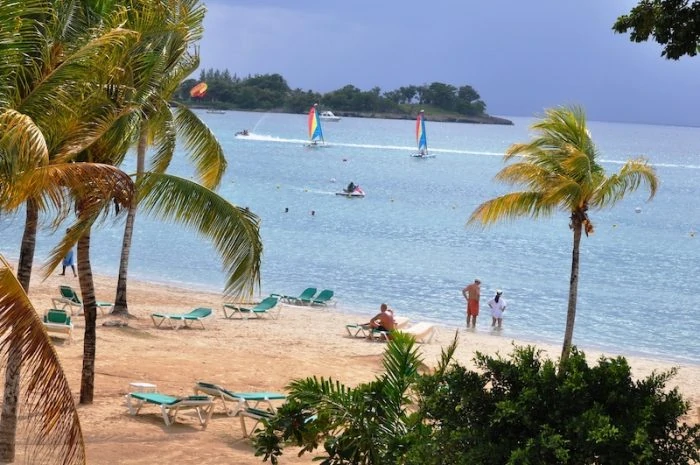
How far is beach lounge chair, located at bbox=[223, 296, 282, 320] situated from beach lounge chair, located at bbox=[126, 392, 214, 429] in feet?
32.7

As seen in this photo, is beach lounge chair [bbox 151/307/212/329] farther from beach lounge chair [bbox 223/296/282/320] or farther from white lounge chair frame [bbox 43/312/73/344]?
white lounge chair frame [bbox 43/312/73/344]

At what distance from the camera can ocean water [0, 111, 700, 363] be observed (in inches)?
1142

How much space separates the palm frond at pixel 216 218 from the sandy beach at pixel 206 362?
1.86 meters

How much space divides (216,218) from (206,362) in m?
5.57

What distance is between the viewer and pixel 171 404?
37.5ft

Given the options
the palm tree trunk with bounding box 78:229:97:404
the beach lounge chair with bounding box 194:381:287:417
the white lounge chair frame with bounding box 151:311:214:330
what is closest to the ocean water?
the palm tree trunk with bounding box 78:229:97:404

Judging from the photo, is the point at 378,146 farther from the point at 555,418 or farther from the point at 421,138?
the point at 555,418

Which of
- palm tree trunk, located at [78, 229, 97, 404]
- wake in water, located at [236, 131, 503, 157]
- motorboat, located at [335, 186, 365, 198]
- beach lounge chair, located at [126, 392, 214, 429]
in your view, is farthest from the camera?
wake in water, located at [236, 131, 503, 157]

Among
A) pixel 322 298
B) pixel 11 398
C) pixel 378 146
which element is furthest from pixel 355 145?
pixel 11 398

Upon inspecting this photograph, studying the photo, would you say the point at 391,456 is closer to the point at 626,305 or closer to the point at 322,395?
the point at 322,395

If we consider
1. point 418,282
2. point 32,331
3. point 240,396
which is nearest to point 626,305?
point 418,282

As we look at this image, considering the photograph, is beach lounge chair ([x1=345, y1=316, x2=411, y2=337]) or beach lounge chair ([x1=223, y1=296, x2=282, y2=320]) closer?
beach lounge chair ([x1=345, y1=316, x2=411, y2=337])

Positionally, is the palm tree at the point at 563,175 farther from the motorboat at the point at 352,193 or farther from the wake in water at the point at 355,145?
the wake in water at the point at 355,145

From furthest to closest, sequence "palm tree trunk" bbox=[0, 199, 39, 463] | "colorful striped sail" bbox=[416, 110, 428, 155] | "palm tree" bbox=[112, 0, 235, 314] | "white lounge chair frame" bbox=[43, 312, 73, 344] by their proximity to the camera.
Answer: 1. "colorful striped sail" bbox=[416, 110, 428, 155]
2. "white lounge chair frame" bbox=[43, 312, 73, 344]
3. "palm tree" bbox=[112, 0, 235, 314]
4. "palm tree trunk" bbox=[0, 199, 39, 463]
